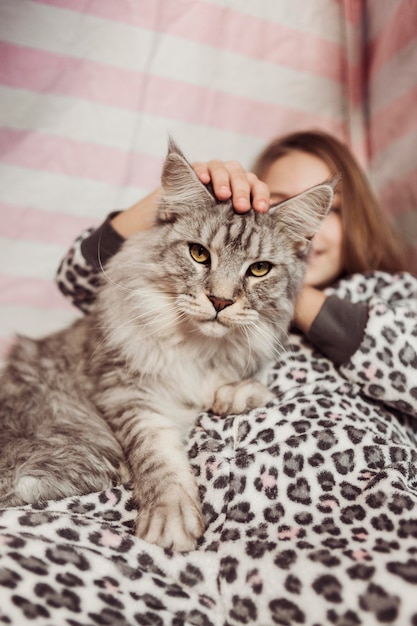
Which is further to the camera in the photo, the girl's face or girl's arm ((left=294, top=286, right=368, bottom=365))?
the girl's face

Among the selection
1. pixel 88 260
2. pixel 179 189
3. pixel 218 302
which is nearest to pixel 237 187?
pixel 179 189

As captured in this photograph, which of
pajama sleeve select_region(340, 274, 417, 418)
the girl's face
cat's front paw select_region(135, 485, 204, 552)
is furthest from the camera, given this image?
the girl's face

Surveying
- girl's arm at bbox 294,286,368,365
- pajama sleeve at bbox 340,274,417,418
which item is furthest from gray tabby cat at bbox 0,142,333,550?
pajama sleeve at bbox 340,274,417,418

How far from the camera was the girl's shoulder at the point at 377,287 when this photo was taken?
5.61ft

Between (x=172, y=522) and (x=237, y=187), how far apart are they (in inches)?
34.5

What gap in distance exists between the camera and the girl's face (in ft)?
6.01

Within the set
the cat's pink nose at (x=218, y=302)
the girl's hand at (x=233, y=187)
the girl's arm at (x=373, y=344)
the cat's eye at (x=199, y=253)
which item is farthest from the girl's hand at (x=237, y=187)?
the girl's arm at (x=373, y=344)

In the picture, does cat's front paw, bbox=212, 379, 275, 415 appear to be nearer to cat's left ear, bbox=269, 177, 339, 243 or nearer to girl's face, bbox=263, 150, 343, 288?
cat's left ear, bbox=269, 177, 339, 243

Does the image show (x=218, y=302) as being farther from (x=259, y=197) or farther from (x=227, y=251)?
(x=259, y=197)

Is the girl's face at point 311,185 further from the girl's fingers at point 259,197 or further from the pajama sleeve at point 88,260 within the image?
the pajama sleeve at point 88,260

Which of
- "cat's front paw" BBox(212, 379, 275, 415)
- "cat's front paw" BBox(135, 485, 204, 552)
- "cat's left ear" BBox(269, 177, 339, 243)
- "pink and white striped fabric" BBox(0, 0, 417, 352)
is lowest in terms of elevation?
"cat's front paw" BBox(135, 485, 204, 552)

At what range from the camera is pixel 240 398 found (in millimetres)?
1370

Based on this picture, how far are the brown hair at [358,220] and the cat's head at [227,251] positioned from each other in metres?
0.52

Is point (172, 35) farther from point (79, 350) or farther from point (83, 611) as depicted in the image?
point (83, 611)
